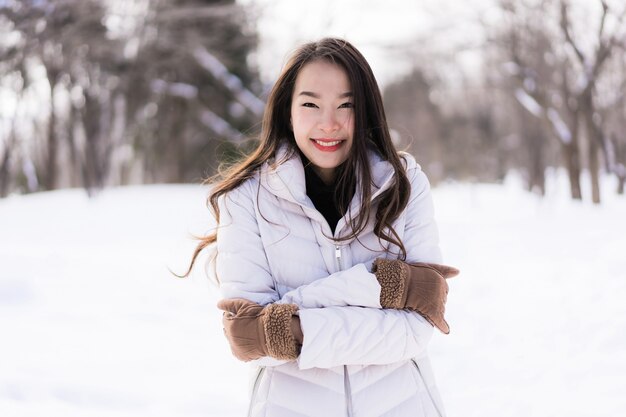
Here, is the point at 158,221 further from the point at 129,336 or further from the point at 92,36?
the point at 129,336

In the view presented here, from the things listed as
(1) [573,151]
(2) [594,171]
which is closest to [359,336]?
(2) [594,171]

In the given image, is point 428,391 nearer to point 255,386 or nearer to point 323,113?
point 255,386

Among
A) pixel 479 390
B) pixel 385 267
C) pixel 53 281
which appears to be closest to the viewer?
pixel 385 267

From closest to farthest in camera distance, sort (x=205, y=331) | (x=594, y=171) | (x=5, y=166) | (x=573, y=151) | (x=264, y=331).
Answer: (x=264, y=331), (x=205, y=331), (x=594, y=171), (x=573, y=151), (x=5, y=166)

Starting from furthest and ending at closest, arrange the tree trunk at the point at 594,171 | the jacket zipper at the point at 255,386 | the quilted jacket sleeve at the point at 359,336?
the tree trunk at the point at 594,171 < the jacket zipper at the point at 255,386 < the quilted jacket sleeve at the point at 359,336

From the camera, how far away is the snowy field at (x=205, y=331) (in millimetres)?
3871

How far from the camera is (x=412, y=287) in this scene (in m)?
1.99

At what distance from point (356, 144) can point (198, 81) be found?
77.5 ft

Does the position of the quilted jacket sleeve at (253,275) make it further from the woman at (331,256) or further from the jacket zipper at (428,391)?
the jacket zipper at (428,391)

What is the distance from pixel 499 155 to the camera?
38969 mm

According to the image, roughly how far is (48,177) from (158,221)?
1127 cm

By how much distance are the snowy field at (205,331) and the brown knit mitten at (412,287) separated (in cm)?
194

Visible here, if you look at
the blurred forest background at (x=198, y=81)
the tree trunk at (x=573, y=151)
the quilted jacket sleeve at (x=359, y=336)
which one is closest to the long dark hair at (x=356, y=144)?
the quilted jacket sleeve at (x=359, y=336)

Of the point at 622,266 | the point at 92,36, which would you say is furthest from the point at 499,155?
the point at 622,266
